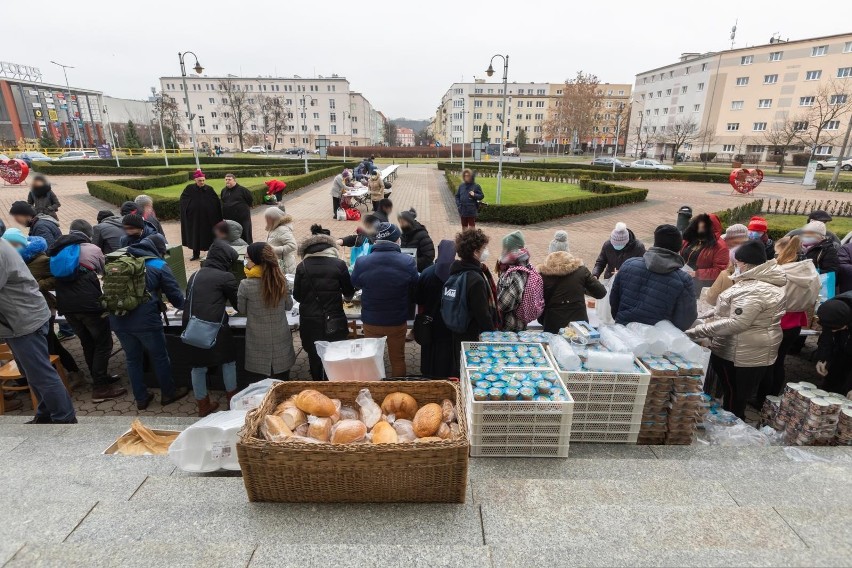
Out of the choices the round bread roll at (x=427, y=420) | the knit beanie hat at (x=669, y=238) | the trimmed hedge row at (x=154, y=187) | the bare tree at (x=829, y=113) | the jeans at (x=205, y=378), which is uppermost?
the bare tree at (x=829, y=113)

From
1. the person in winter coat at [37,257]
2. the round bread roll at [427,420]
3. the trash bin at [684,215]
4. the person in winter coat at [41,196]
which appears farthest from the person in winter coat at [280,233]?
the trash bin at [684,215]

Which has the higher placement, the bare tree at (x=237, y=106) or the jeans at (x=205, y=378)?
the bare tree at (x=237, y=106)

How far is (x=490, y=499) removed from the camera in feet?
7.91

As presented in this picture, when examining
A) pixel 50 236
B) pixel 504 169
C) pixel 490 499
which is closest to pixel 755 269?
pixel 490 499

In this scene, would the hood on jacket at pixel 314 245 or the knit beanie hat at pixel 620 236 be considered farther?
the knit beanie hat at pixel 620 236

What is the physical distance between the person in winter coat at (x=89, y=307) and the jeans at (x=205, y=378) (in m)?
1.29

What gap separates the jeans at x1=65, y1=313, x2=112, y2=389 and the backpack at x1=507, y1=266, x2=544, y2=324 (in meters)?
4.47

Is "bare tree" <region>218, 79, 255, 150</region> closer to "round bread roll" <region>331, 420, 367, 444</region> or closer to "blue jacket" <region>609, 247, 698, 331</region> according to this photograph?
"blue jacket" <region>609, 247, 698, 331</region>

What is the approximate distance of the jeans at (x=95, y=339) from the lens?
189 inches

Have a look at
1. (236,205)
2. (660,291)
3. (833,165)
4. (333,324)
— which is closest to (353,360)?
(333,324)

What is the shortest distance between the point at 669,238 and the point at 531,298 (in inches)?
52.2

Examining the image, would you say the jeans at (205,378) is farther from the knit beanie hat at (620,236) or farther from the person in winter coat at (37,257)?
the knit beanie hat at (620,236)

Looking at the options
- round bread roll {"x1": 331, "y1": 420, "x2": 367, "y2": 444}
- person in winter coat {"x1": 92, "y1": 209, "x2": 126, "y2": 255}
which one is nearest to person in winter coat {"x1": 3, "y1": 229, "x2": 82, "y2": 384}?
person in winter coat {"x1": 92, "y1": 209, "x2": 126, "y2": 255}

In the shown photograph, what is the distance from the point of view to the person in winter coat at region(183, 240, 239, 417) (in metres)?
4.11
